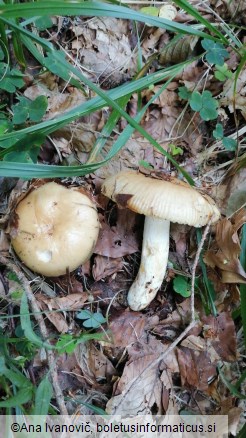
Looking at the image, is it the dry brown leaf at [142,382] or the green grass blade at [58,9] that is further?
the dry brown leaf at [142,382]

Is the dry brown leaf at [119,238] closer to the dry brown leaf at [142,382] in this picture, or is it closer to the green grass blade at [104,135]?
the green grass blade at [104,135]

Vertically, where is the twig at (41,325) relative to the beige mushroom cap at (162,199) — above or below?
below

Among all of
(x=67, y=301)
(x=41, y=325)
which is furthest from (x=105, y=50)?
(x=41, y=325)

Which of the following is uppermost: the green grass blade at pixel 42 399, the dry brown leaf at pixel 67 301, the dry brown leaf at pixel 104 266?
the dry brown leaf at pixel 104 266

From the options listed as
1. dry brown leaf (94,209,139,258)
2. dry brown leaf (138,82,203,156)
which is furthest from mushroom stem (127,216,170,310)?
dry brown leaf (138,82,203,156)

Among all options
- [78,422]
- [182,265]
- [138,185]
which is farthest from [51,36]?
[78,422]

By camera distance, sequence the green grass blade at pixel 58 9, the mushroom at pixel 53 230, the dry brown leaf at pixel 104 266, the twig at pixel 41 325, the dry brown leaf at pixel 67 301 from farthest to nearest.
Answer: the dry brown leaf at pixel 104 266 < the dry brown leaf at pixel 67 301 < the mushroom at pixel 53 230 < the twig at pixel 41 325 < the green grass blade at pixel 58 9

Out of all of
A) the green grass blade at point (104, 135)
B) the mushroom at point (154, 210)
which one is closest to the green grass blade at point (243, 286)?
the mushroom at point (154, 210)
